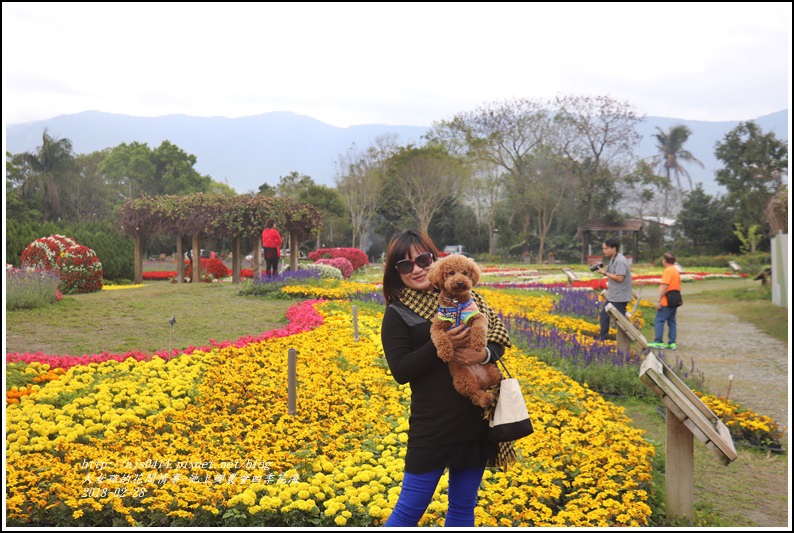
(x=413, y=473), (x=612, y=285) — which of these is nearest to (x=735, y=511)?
(x=413, y=473)

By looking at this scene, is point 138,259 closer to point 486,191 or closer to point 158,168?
point 158,168

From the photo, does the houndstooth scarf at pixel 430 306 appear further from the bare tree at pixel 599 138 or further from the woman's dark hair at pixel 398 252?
the bare tree at pixel 599 138

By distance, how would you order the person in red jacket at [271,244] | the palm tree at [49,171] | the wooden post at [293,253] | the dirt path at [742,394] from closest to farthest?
the dirt path at [742,394] → the person in red jacket at [271,244] → the wooden post at [293,253] → the palm tree at [49,171]

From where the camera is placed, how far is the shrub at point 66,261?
1340 centimetres

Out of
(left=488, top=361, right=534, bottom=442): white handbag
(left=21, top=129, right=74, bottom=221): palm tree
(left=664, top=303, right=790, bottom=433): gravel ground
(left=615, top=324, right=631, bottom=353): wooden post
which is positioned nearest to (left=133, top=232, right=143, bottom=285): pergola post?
(left=664, top=303, right=790, bottom=433): gravel ground

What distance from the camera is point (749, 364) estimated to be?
8.52 m

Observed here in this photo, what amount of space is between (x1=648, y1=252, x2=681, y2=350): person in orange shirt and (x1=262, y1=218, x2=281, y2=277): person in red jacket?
842 centimetres

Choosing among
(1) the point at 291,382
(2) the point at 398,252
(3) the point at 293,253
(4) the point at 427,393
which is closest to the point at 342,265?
(3) the point at 293,253

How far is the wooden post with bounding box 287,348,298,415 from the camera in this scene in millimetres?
5266

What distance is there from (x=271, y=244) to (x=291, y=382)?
9672 mm

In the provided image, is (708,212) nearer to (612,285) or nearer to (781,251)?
(781,251)

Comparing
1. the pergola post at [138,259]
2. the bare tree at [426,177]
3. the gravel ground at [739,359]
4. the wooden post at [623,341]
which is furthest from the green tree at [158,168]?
the wooden post at [623,341]

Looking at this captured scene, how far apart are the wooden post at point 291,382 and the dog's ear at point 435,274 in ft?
9.39

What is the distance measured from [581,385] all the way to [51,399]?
5061 mm
